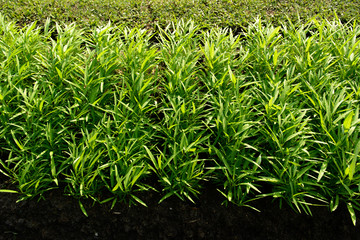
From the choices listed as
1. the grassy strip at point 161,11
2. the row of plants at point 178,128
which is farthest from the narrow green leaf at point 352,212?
the grassy strip at point 161,11

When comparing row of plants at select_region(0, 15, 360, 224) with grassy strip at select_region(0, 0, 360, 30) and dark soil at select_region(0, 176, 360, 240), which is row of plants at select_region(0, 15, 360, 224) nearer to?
dark soil at select_region(0, 176, 360, 240)

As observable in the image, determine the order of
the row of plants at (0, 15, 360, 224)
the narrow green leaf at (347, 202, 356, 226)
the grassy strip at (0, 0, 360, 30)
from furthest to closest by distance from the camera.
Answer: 1. the grassy strip at (0, 0, 360, 30)
2. the row of plants at (0, 15, 360, 224)
3. the narrow green leaf at (347, 202, 356, 226)

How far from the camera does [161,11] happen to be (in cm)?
401

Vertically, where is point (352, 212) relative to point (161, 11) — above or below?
below

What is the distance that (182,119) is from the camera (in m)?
2.39

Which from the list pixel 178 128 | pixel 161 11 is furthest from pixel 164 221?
pixel 161 11

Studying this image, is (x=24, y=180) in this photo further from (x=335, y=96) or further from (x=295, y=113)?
(x=335, y=96)

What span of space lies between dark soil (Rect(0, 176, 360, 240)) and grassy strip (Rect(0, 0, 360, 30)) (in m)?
2.31

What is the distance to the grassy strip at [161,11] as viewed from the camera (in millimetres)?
3816

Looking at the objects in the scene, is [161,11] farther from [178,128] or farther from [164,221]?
[164,221]

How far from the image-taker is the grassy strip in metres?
3.82

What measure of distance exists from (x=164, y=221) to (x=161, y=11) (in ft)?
9.13

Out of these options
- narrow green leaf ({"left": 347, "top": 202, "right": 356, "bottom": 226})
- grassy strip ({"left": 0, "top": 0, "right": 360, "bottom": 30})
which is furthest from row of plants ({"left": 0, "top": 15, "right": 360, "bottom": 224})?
grassy strip ({"left": 0, "top": 0, "right": 360, "bottom": 30})

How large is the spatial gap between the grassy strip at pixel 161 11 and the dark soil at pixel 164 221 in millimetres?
2309
